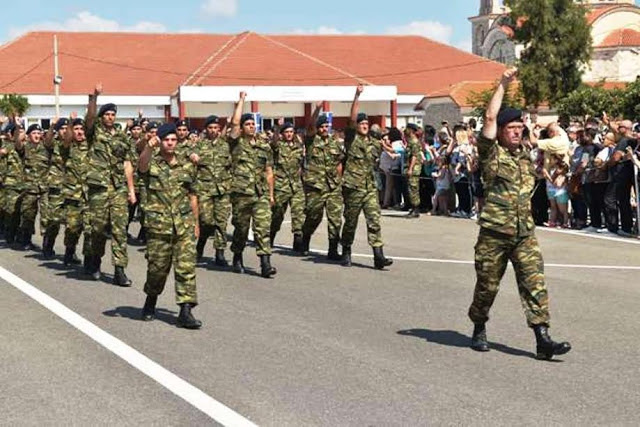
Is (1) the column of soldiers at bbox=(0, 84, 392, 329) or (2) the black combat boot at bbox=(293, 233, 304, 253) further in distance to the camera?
(2) the black combat boot at bbox=(293, 233, 304, 253)

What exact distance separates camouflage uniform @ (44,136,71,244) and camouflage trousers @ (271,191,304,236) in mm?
2851

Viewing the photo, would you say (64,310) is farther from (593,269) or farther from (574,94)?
(574,94)

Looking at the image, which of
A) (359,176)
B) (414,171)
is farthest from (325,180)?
(414,171)

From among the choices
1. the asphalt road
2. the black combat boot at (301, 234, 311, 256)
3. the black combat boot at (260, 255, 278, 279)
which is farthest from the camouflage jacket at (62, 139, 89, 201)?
the black combat boot at (301, 234, 311, 256)

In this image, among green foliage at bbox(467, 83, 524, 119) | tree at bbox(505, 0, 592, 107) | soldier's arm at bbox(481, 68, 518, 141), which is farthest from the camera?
tree at bbox(505, 0, 592, 107)

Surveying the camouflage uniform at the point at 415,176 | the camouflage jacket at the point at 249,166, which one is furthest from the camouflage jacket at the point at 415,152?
the camouflage jacket at the point at 249,166

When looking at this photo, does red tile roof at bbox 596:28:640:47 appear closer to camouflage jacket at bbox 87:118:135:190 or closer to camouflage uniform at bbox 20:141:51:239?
camouflage uniform at bbox 20:141:51:239

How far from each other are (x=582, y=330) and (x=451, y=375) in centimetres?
203

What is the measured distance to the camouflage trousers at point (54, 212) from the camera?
44.3 ft

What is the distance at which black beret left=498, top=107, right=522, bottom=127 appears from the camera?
745 centimetres

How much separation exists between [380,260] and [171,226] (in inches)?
160

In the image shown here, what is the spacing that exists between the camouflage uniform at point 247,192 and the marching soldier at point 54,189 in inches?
95.4

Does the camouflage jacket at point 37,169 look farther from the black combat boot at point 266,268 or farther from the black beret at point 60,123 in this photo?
the black combat boot at point 266,268

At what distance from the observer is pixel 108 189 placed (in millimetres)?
11578
